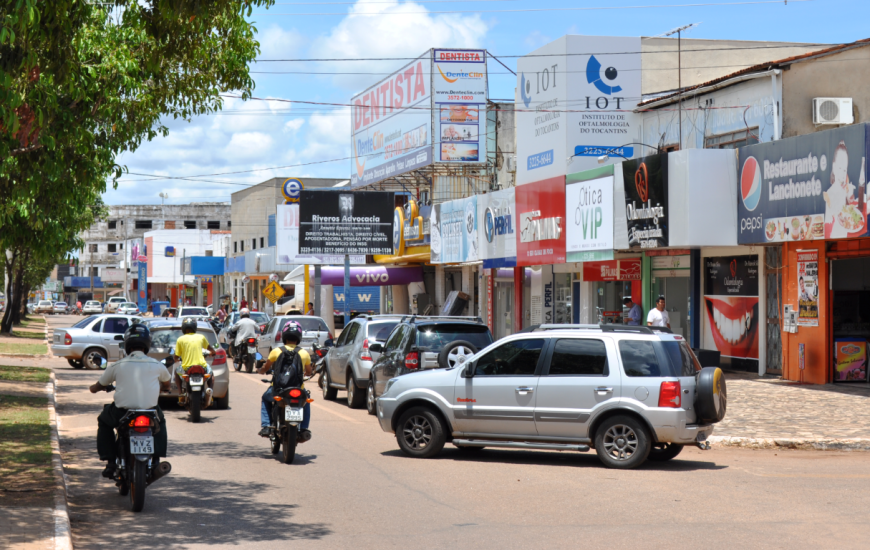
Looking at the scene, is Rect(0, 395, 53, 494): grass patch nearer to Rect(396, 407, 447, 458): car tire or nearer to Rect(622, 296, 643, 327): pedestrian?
Rect(396, 407, 447, 458): car tire

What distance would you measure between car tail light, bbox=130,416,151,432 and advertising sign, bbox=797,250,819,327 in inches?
A: 593

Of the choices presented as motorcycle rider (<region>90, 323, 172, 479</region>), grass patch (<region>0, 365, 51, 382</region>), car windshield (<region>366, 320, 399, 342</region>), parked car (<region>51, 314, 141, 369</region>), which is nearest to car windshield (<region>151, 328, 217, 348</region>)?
car windshield (<region>366, 320, 399, 342</region>)

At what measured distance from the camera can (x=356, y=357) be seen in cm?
1858

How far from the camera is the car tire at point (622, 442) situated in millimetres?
11164

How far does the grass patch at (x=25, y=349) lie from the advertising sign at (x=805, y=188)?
2557 centimetres

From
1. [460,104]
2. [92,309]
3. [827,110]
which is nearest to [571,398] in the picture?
[827,110]

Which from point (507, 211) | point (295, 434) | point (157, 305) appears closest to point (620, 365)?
point (295, 434)

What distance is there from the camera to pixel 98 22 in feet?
47.1

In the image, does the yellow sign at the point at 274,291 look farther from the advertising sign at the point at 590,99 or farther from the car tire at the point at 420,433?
the car tire at the point at 420,433

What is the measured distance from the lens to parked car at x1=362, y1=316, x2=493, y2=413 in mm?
15516

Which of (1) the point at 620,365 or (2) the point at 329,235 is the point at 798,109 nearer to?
(1) the point at 620,365

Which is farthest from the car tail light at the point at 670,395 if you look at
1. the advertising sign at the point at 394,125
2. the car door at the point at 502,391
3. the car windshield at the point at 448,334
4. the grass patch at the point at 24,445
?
the advertising sign at the point at 394,125

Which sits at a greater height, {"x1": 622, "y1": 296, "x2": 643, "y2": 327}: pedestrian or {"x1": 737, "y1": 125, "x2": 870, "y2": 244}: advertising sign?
{"x1": 737, "y1": 125, "x2": 870, "y2": 244}: advertising sign

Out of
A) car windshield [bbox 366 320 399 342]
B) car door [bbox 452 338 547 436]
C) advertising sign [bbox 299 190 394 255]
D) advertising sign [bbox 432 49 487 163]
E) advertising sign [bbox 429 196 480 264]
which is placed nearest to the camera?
car door [bbox 452 338 547 436]
